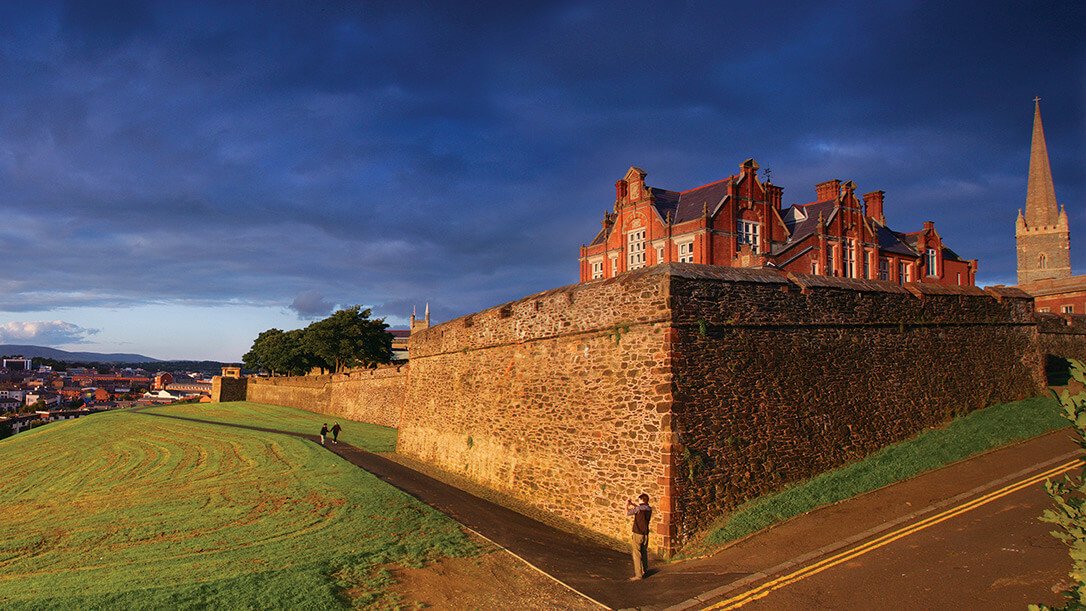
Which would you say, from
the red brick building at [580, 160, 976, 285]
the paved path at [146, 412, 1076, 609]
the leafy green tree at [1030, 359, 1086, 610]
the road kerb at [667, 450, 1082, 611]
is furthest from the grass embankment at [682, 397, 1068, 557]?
the red brick building at [580, 160, 976, 285]

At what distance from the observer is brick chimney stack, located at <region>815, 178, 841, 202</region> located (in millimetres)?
44312

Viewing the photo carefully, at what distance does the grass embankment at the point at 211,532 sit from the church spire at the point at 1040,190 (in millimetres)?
111501

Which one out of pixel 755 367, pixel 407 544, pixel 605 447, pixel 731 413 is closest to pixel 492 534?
pixel 407 544

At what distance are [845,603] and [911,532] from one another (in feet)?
10.3

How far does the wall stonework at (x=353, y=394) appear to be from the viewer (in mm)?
44344

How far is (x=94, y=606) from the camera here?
10000mm

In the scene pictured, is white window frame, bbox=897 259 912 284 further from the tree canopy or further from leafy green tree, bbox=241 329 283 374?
leafy green tree, bbox=241 329 283 374

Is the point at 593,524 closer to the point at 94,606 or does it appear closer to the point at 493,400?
the point at 493,400

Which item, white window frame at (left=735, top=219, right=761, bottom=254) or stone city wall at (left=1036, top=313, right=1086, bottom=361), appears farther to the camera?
white window frame at (left=735, top=219, right=761, bottom=254)

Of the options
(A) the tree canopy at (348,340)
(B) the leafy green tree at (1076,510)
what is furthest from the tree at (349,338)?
(B) the leafy green tree at (1076,510)

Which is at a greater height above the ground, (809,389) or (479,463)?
(809,389)

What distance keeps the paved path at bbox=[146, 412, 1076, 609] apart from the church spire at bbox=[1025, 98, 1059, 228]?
351 ft

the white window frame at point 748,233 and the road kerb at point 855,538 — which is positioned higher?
the white window frame at point 748,233

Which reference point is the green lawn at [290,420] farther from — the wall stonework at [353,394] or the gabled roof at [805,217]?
the gabled roof at [805,217]
